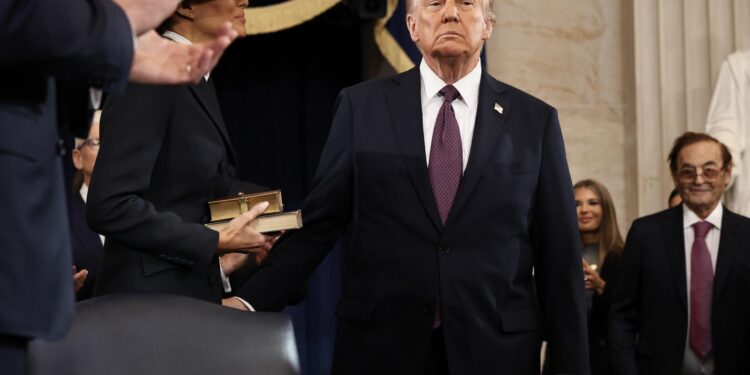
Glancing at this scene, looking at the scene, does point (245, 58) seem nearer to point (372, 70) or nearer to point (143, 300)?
point (372, 70)

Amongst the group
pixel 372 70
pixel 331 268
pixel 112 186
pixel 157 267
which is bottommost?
pixel 331 268

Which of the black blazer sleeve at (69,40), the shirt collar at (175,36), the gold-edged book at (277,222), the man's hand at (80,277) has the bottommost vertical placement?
the man's hand at (80,277)

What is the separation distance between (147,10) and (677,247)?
12.3 ft

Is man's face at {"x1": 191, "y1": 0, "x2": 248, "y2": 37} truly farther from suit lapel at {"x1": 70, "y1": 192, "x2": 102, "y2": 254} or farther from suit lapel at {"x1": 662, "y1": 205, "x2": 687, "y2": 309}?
suit lapel at {"x1": 662, "y1": 205, "x2": 687, "y2": 309}

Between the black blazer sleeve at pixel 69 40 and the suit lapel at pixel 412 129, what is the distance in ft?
4.79

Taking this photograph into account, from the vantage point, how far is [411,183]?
3104mm

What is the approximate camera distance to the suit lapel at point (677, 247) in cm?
506

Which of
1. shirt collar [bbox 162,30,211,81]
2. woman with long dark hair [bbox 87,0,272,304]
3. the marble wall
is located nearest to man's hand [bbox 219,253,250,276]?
woman with long dark hair [bbox 87,0,272,304]

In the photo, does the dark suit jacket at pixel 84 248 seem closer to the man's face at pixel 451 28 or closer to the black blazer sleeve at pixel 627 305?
the man's face at pixel 451 28

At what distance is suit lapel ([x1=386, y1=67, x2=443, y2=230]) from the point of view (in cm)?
308

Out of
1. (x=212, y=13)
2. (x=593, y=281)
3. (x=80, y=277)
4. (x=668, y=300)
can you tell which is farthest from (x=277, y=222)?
(x=593, y=281)

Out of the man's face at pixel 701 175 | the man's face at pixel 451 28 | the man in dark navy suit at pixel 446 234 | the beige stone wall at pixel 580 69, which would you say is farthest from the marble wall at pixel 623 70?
the man in dark navy suit at pixel 446 234

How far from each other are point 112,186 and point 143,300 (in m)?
0.72

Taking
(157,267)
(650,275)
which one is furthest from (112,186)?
(650,275)
